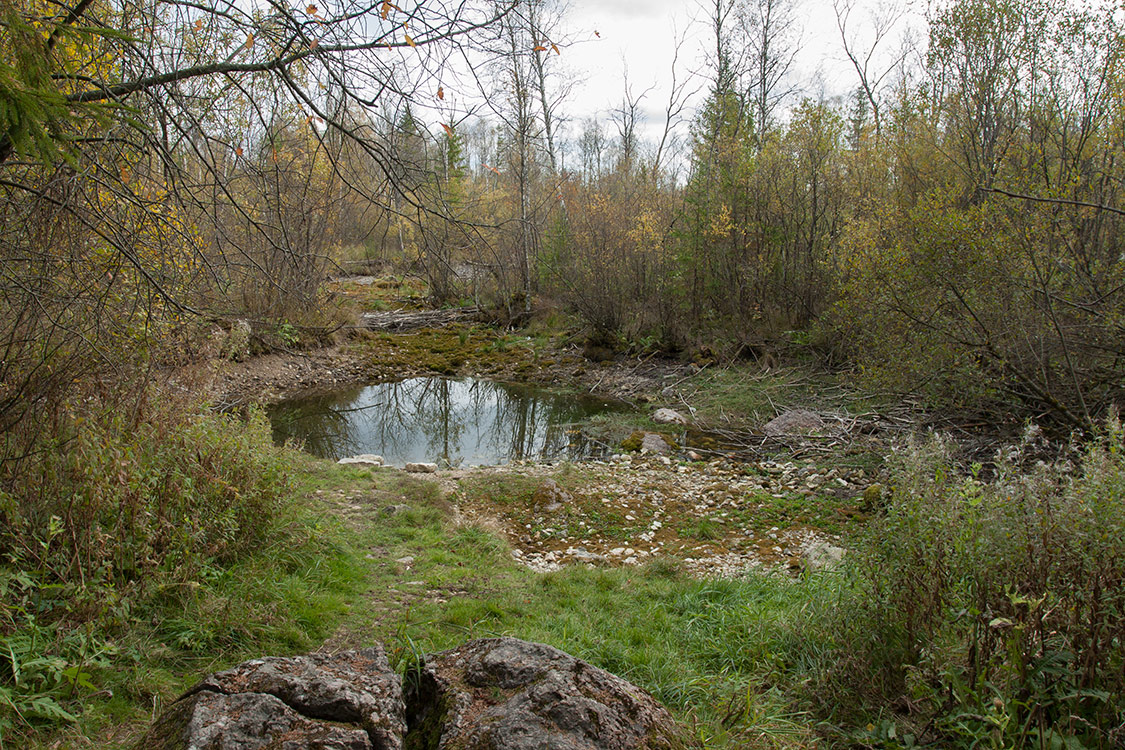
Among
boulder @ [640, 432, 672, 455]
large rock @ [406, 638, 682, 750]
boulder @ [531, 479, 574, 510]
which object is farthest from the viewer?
boulder @ [640, 432, 672, 455]

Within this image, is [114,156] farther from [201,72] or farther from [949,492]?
[949,492]

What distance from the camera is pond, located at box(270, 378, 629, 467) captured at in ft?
32.9

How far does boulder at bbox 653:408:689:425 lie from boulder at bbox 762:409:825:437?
1.49 metres

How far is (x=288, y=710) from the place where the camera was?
64.0 inches

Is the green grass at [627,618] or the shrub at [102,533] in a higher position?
the shrub at [102,533]

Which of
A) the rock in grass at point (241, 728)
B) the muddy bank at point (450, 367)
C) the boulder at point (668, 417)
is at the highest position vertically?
the muddy bank at point (450, 367)

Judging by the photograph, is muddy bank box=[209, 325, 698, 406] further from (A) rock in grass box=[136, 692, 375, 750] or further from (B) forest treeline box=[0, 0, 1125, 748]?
(A) rock in grass box=[136, 692, 375, 750]

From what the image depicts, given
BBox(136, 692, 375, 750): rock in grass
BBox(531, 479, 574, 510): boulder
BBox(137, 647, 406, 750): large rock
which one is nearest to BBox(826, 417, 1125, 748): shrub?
BBox(137, 647, 406, 750): large rock

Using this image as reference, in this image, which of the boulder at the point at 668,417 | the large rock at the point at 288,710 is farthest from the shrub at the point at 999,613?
the boulder at the point at 668,417

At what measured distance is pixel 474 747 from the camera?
5.39 feet

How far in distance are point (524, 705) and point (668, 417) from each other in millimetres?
9261

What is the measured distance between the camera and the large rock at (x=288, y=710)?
1.54 metres

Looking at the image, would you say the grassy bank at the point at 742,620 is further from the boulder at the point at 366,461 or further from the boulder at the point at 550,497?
the boulder at the point at 366,461

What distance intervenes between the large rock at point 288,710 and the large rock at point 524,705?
4.7 inches
